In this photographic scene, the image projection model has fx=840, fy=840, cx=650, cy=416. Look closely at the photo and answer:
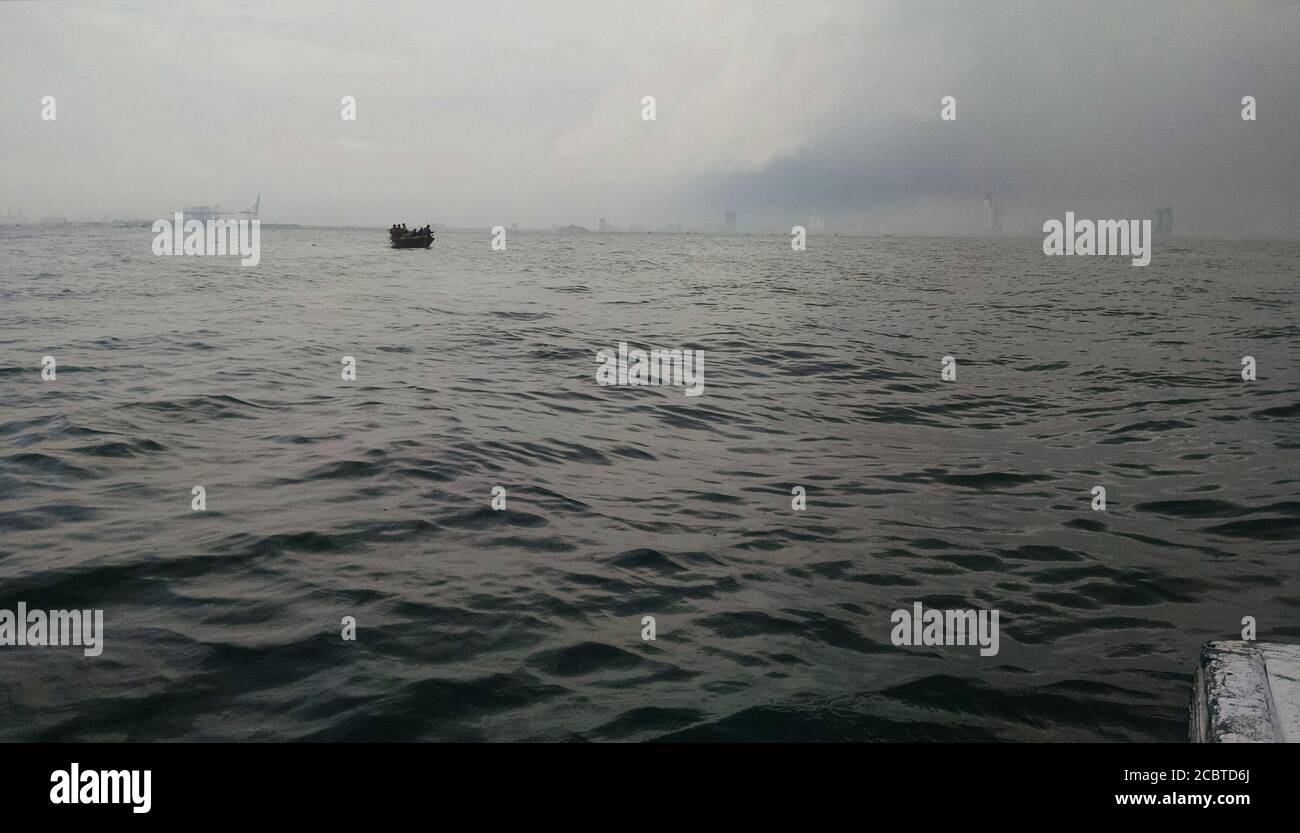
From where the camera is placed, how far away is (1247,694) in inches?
143

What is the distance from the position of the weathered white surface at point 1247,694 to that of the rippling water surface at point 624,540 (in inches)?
35.4

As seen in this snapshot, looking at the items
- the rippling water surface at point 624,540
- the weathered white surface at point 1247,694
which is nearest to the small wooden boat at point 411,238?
the rippling water surface at point 624,540

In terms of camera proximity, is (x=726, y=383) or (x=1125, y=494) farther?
(x=726, y=383)

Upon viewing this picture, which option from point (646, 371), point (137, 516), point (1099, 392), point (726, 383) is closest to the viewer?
point (137, 516)

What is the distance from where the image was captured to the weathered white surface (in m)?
3.38

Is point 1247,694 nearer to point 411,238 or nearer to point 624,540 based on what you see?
point 624,540

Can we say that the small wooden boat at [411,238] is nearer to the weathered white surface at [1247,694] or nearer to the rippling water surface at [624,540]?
the rippling water surface at [624,540]

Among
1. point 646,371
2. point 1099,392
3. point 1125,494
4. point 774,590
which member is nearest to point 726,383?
point 646,371

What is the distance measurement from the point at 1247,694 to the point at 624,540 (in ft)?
17.1

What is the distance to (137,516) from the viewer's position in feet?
26.9
